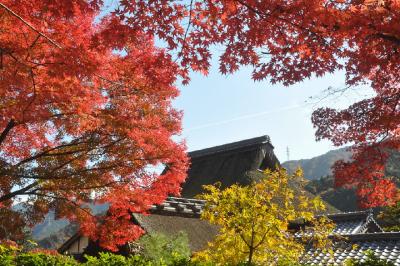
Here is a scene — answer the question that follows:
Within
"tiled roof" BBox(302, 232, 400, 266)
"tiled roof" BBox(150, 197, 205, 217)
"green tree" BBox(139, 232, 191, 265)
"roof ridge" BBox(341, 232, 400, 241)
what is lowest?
"tiled roof" BBox(302, 232, 400, 266)

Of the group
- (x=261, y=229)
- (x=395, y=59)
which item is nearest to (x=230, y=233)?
(x=261, y=229)

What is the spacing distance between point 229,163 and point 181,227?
7.19 m

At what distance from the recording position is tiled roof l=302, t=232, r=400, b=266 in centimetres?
965

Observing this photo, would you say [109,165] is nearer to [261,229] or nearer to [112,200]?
[112,200]

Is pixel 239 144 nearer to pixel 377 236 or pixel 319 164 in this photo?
pixel 377 236

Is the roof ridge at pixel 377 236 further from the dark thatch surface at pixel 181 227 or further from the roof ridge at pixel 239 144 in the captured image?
the roof ridge at pixel 239 144

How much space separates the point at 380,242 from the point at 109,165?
7.90 meters

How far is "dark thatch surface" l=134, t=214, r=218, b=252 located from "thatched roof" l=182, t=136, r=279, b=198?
422cm

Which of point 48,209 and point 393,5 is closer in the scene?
point 393,5

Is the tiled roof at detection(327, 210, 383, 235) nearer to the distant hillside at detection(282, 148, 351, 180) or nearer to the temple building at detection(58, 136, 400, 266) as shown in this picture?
the temple building at detection(58, 136, 400, 266)

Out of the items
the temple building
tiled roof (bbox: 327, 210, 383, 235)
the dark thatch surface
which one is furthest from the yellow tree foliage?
tiled roof (bbox: 327, 210, 383, 235)

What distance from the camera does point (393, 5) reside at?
184 inches

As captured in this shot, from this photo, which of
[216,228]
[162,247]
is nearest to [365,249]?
[216,228]

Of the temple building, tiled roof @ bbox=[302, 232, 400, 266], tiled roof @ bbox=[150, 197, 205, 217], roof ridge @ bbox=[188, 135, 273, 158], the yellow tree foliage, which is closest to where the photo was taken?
the yellow tree foliage
